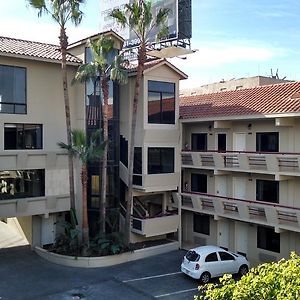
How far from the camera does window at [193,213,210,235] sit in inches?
1045

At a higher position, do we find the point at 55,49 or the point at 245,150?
the point at 55,49

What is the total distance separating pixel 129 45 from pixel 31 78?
47.7 ft

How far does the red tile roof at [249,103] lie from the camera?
858 inches

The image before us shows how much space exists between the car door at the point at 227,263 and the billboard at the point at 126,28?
593 inches

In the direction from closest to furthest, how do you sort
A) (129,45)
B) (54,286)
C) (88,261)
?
(54,286)
(88,261)
(129,45)

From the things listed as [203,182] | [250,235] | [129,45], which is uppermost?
[129,45]

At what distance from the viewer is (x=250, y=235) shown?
24.0 metres

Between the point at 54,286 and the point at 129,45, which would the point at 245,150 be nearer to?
the point at 54,286

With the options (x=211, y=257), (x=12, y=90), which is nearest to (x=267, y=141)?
(x=211, y=257)

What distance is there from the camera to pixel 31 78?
76.7 ft

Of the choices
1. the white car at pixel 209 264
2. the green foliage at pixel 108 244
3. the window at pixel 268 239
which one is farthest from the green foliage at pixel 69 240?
the window at pixel 268 239

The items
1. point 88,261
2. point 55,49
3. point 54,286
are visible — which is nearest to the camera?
point 54,286

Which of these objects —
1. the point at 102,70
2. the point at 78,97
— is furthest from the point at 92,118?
the point at 102,70

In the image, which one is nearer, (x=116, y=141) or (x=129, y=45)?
(x=116, y=141)
